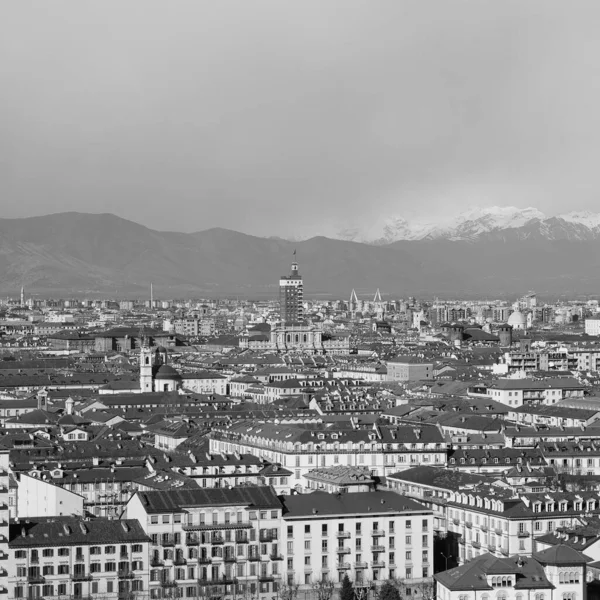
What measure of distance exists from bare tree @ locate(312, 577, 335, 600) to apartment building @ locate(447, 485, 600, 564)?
535 cm

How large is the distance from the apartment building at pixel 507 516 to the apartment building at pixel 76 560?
11776 millimetres

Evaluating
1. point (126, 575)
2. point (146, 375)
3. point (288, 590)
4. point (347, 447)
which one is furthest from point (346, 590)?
point (146, 375)

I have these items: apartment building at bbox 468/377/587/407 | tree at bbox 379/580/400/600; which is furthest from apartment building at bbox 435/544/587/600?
apartment building at bbox 468/377/587/407

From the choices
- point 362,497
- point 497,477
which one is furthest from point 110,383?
point 362,497

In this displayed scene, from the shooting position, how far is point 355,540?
55656 mm

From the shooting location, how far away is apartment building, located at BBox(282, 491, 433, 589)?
5500cm

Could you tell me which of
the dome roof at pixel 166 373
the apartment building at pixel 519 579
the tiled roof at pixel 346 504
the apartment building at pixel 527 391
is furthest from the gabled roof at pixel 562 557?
the dome roof at pixel 166 373

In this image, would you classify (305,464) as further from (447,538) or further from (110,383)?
(110,383)

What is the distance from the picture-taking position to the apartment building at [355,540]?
55.0 meters

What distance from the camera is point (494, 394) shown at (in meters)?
115

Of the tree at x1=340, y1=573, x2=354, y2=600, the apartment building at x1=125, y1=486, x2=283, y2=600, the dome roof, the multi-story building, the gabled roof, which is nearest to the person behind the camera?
the gabled roof

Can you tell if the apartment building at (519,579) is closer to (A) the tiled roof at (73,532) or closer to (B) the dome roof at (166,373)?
(A) the tiled roof at (73,532)

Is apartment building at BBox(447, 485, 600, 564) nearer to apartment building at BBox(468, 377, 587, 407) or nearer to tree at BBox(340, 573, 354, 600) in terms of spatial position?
tree at BBox(340, 573, 354, 600)

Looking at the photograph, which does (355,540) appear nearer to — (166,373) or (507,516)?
(507,516)
